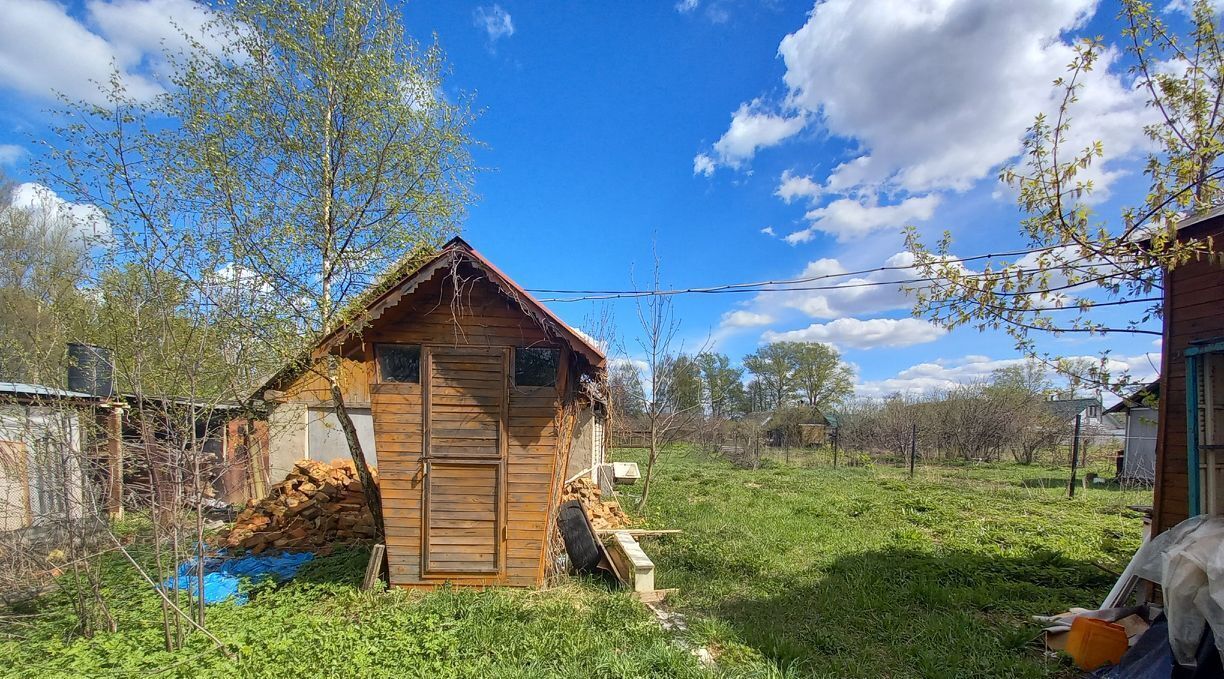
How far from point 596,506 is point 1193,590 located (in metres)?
7.49

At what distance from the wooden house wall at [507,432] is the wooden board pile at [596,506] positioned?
2728mm

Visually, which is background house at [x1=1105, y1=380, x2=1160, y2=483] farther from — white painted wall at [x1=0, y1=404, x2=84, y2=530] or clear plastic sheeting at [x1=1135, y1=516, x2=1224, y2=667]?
white painted wall at [x1=0, y1=404, x2=84, y2=530]

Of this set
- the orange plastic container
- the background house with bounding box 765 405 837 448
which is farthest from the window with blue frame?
the background house with bounding box 765 405 837 448

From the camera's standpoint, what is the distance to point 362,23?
574 centimetres

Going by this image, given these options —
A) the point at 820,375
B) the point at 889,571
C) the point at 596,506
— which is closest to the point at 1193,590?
the point at 889,571

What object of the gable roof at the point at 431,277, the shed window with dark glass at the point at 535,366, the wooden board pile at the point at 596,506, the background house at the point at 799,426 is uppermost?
the gable roof at the point at 431,277

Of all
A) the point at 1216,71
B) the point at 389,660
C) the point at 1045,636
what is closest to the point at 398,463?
the point at 389,660

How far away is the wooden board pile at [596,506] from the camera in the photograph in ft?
28.7

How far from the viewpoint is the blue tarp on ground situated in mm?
5379

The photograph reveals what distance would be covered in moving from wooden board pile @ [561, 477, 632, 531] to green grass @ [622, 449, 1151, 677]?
2.47 feet

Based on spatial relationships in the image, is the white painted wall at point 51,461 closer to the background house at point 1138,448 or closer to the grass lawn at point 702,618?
the grass lawn at point 702,618

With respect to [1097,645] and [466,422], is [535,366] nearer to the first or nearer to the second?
[466,422]

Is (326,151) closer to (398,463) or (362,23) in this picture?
(362,23)

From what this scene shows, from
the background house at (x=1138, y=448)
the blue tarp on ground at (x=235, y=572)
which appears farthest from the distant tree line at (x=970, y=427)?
the blue tarp on ground at (x=235, y=572)
